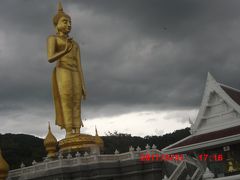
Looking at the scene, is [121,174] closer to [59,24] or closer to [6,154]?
[59,24]

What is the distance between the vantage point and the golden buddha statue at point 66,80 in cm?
2502

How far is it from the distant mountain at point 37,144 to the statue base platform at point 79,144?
55.2ft

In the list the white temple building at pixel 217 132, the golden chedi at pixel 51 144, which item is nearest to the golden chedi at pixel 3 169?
the golden chedi at pixel 51 144

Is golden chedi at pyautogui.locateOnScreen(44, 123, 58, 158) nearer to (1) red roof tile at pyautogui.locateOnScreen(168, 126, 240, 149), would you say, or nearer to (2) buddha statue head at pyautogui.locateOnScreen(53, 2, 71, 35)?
Answer: (2) buddha statue head at pyautogui.locateOnScreen(53, 2, 71, 35)

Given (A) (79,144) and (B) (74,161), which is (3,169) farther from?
(A) (79,144)

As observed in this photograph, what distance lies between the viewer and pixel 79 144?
915 inches

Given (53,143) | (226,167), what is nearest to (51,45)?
(53,143)

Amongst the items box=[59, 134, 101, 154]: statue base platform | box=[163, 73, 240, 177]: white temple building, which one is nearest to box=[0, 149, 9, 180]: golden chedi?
box=[59, 134, 101, 154]: statue base platform

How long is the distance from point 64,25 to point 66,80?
3.47m

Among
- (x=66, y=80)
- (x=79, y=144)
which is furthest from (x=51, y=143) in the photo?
(x=66, y=80)

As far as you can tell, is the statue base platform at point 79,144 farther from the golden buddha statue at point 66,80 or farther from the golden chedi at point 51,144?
the golden buddha statue at point 66,80

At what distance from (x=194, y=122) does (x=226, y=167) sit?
259cm

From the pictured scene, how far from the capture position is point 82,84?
2581 centimetres

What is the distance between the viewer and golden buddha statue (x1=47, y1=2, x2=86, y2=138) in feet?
82.1
